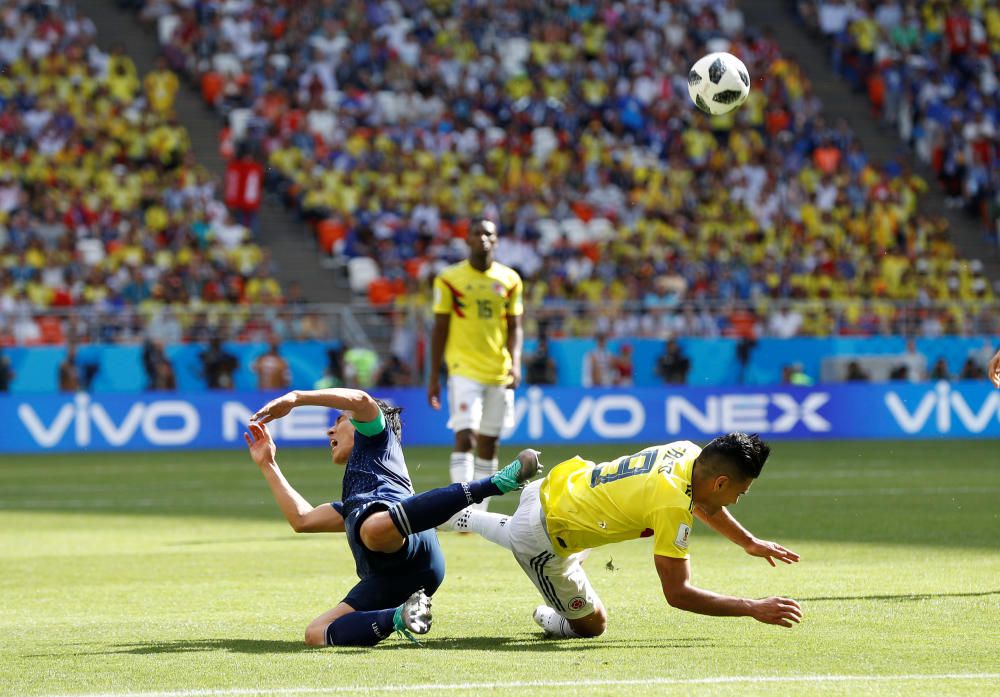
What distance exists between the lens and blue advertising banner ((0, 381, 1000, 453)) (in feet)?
78.9

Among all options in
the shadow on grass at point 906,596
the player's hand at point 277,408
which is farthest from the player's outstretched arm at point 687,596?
the shadow on grass at point 906,596

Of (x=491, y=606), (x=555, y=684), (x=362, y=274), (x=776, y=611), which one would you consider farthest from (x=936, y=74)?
(x=555, y=684)

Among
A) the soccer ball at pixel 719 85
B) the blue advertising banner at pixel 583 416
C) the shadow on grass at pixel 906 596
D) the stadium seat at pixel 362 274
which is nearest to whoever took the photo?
the shadow on grass at pixel 906 596

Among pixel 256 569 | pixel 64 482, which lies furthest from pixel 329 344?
pixel 256 569

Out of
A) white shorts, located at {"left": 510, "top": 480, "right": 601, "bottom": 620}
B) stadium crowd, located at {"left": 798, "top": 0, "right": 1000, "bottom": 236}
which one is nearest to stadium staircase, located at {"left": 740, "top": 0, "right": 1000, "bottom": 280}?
stadium crowd, located at {"left": 798, "top": 0, "right": 1000, "bottom": 236}

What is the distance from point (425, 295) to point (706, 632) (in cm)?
1952

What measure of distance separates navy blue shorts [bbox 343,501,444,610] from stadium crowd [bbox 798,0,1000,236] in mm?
27860

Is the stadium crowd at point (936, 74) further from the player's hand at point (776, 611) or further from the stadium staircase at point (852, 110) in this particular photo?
the player's hand at point (776, 611)

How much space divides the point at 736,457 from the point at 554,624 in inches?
55.5

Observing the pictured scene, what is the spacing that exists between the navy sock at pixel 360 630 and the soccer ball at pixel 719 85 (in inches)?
271

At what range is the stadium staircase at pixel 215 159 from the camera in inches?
1168

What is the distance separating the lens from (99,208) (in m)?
28.3

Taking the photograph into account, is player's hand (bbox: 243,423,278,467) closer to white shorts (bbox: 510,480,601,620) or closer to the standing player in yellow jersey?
white shorts (bbox: 510,480,601,620)

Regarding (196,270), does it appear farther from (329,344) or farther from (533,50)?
(533,50)
